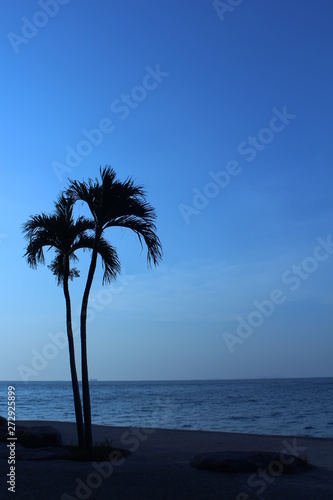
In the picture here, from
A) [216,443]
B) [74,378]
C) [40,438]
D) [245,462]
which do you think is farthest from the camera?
[216,443]

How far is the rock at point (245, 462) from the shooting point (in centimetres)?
1032

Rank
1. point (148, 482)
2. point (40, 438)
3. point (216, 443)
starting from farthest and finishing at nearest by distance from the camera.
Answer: point (216, 443)
point (40, 438)
point (148, 482)

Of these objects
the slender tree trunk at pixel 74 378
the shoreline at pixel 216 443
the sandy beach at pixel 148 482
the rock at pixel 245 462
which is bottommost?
the shoreline at pixel 216 443

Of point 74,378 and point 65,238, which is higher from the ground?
point 65,238

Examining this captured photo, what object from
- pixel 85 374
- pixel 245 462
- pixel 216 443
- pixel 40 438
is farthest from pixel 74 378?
pixel 216 443

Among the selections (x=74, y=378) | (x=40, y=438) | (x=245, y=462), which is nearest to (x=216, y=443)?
(x=40, y=438)

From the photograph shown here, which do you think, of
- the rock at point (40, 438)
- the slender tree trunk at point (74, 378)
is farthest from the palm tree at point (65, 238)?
the rock at point (40, 438)

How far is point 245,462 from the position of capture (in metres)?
10.4

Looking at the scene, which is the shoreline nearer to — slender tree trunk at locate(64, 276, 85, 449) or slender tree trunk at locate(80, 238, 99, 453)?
slender tree trunk at locate(64, 276, 85, 449)

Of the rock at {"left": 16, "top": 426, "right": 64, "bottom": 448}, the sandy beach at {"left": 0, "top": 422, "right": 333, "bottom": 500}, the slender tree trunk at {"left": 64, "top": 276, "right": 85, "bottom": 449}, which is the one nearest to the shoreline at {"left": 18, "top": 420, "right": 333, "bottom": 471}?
the rock at {"left": 16, "top": 426, "right": 64, "bottom": 448}

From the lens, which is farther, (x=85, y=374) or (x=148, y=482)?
(x=85, y=374)

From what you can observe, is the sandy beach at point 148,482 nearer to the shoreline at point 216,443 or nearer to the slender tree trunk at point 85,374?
the slender tree trunk at point 85,374

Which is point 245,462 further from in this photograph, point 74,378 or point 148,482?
point 74,378

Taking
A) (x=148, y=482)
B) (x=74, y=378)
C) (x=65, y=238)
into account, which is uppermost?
(x=65, y=238)
